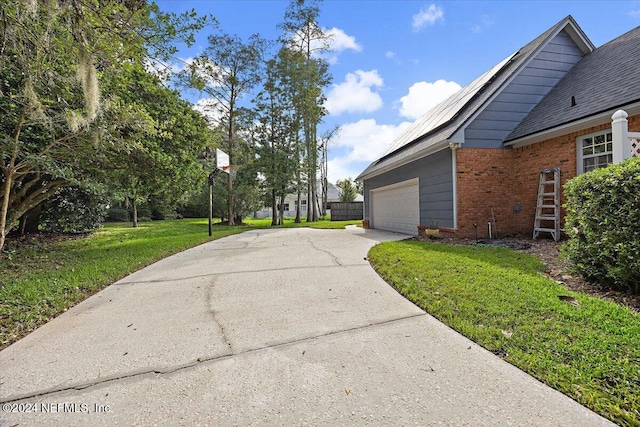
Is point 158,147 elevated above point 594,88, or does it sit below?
below

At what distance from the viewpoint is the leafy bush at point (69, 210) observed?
1070 cm

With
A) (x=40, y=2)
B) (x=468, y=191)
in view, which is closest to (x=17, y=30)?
(x=40, y=2)

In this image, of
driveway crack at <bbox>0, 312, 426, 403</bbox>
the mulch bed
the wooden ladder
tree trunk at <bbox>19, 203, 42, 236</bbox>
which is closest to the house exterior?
the wooden ladder

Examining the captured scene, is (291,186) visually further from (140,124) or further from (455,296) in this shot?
(455,296)

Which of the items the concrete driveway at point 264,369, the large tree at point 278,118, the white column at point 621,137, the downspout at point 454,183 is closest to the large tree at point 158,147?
the concrete driveway at point 264,369

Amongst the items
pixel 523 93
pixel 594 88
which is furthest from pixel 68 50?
pixel 523 93

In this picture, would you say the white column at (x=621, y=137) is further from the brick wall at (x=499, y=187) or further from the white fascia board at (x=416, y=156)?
the white fascia board at (x=416, y=156)

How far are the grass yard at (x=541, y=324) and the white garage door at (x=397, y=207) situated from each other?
5.34 m

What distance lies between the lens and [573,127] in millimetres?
6461

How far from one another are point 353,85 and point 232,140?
7.96 m

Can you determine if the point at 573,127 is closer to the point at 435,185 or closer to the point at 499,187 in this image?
the point at 499,187

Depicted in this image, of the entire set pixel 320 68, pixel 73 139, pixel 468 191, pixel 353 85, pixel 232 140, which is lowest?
pixel 468 191

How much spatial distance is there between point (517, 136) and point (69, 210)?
15.2 m

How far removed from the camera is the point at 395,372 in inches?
78.7
